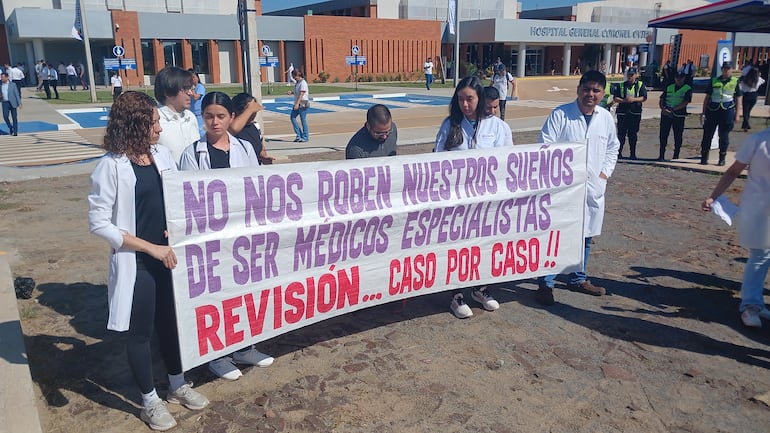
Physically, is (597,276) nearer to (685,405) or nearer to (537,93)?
(685,405)

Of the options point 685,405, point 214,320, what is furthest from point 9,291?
point 685,405

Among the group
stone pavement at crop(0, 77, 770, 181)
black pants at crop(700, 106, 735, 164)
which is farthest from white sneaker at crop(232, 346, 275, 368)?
black pants at crop(700, 106, 735, 164)

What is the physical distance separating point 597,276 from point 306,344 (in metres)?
3.11

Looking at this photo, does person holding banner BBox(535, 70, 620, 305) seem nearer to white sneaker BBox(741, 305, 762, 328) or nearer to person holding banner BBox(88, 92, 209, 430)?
white sneaker BBox(741, 305, 762, 328)

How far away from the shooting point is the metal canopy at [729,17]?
8438 mm

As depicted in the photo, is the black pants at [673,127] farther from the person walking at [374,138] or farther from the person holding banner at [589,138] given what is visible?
the person walking at [374,138]

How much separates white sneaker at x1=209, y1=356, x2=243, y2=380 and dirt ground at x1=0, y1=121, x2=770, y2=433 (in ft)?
0.18

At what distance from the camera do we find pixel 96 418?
3.55m

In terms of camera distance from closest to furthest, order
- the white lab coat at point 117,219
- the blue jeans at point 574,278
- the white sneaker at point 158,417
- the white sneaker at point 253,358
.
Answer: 1. the white lab coat at point 117,219
2. the white sneaker at point 158,417
3. the white sneaker at point 253,358
4. the blue jeans at point 574,278

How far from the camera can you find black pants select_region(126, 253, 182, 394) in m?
3.28

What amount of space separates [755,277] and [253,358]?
155 inches

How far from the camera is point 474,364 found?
420 cm

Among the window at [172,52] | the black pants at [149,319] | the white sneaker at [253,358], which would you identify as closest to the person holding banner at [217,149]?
the white sneaker at [253,358]

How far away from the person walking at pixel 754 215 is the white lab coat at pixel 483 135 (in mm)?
1723
